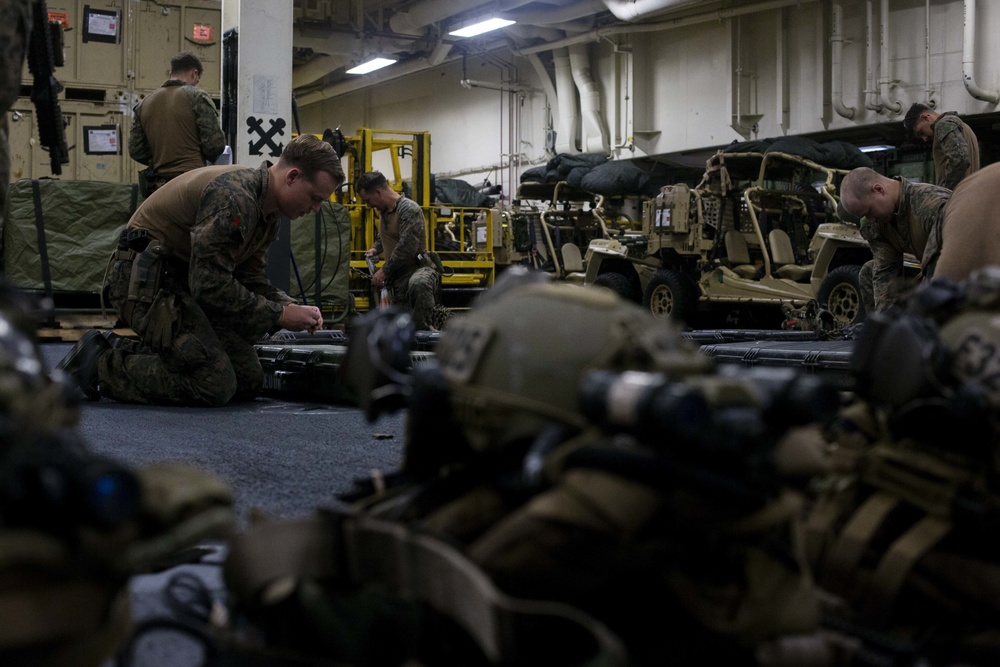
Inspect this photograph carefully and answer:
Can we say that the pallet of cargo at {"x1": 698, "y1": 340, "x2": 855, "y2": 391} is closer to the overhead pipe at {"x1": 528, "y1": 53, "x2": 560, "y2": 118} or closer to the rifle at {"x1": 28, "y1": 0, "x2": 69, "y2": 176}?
the rifle at {"x1": 28, "y1": 0, "x2": 69, "y2": 176}

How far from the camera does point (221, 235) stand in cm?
370

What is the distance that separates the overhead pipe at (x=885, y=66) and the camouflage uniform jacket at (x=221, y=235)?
8.30 m

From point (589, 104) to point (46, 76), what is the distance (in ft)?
37.1

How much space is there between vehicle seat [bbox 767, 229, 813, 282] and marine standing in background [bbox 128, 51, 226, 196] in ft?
18.7

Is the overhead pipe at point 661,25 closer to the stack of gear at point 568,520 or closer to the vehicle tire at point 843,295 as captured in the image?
the vehicle tire at point 843,295

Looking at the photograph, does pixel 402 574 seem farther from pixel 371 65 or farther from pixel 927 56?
pixel 371 65

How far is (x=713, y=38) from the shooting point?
12.6 metres

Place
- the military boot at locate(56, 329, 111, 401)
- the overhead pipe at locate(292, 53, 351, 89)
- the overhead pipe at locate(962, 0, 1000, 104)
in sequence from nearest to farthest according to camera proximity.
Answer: the military boot at locate(56, 329, 111, 401)
the overhead pipe at locate(962, 0, 1000, 104)
the overhead pipe at locate(292, 53, 351, 89)

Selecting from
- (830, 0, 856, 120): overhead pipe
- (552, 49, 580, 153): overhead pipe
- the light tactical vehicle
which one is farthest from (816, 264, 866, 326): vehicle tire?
(552, 49, 580, 153): overhead pipe

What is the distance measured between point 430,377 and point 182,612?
1.41ft

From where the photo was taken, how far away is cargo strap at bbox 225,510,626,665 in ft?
2.75

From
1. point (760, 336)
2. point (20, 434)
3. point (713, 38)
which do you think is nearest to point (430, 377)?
point (20, 434)

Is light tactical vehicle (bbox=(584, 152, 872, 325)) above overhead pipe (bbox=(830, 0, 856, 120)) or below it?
below

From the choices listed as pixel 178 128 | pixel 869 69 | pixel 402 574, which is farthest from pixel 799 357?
pixel 869 69
